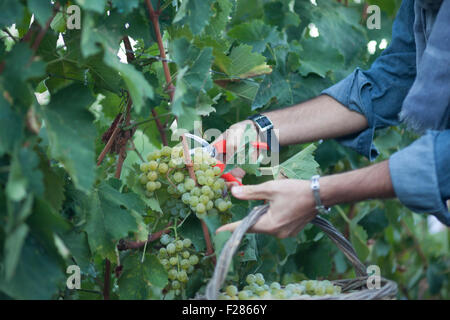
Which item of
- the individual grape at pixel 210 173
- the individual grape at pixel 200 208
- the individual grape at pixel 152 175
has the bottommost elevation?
the individual grape at pixel 200 208

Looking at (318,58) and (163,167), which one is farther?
(318,58)

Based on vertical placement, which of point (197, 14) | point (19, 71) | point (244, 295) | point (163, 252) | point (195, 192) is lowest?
point (244, 295)

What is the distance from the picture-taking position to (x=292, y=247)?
1674mm

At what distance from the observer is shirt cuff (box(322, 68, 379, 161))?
145 centimetres

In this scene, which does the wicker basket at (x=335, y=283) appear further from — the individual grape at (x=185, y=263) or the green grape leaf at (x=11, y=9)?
the green grape leaf at (x=11, y=9)

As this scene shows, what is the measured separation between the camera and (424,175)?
994mm

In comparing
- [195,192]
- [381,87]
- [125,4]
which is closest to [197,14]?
[125,4]

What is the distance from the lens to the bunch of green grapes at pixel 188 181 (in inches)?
42.6

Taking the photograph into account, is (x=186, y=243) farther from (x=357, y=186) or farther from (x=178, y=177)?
(x=357, y=186)

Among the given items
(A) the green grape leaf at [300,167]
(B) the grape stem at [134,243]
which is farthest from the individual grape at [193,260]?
(A) the green grape leaf at [300,167]

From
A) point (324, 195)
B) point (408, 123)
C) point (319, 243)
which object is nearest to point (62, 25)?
point (324, 195)

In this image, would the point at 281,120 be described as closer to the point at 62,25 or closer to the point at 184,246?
the point at 184,246

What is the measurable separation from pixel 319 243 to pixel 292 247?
22cm

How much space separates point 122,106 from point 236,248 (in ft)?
1.89
